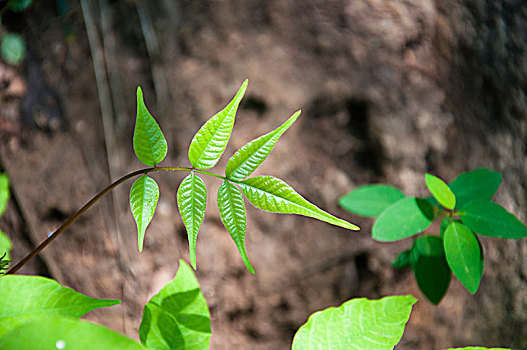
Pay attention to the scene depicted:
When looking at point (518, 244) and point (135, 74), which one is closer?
point (518, 244)

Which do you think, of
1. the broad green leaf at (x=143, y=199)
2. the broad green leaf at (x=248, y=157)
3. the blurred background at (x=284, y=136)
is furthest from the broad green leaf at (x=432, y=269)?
the broad green leaf at (x=143, y=199)

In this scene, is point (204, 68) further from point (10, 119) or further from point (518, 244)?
point (518, 244)

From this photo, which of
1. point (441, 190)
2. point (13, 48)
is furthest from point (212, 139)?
point (13, 48)

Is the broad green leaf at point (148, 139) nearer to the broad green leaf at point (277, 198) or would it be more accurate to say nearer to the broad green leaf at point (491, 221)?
the broad green leaf at point (277, 198)

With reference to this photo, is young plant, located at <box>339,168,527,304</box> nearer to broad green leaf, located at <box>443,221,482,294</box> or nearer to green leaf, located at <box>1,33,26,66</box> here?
broad green leaf, located at <box>443,221,482,294</box>

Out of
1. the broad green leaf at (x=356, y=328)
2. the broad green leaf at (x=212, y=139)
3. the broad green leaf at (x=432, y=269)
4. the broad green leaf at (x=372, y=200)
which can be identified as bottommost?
the broad green leaf at (x=432, y=269)

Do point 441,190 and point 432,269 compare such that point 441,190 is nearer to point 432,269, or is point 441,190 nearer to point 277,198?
point 432,269

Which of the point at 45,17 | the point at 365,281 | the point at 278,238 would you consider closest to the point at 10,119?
the point at 45,17
